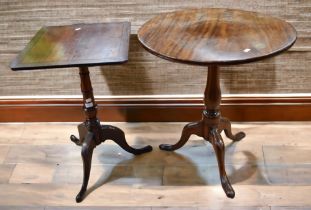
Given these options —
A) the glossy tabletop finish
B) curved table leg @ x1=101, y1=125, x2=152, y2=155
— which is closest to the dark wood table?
the glossy tabletop finish

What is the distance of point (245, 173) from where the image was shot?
1756 mm

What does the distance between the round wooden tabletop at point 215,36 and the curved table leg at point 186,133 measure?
51 centimetres

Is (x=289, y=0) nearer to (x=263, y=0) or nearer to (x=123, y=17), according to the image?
(x=263, y=0)

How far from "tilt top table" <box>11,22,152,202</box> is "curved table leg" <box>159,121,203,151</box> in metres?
0.12

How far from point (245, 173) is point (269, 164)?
Result: 144 mm

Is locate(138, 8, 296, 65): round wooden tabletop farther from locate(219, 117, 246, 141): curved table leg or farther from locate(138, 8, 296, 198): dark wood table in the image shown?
locate(219, 117, 246, 141): curved table leg

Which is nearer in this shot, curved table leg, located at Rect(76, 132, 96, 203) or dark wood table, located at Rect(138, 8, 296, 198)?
dark wood table, located at Rect(138, 8, 296, 198)

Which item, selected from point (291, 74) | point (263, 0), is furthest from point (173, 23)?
point (291, 74)

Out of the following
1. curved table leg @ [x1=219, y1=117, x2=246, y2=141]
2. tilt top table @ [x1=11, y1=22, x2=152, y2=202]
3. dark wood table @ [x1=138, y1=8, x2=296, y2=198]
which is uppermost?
dark wood table @ [x1=138, y1=8, x2=296, y2=198]

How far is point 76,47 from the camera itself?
145 centimetres

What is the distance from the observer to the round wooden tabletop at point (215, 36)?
4.05ft

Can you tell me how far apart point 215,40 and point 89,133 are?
2.50 feet

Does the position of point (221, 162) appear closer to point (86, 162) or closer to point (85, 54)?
point (86, 162)

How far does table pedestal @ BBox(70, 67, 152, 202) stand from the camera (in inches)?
64.9
